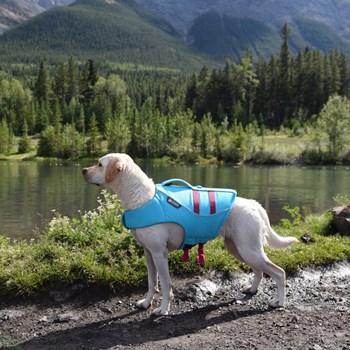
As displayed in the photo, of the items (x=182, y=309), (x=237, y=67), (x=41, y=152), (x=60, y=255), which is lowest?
(x=41, y=152)

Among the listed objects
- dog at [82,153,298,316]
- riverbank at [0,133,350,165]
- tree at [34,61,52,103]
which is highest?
tree at [34,61,52,103]

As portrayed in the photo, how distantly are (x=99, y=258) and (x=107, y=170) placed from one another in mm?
2222

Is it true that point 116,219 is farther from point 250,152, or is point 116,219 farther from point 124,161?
point 250,152

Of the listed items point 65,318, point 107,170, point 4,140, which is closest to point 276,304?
point 65,318

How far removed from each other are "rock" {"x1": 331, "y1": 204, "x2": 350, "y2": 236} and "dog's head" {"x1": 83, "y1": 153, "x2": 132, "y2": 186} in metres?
7.01

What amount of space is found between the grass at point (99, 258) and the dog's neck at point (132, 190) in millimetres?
1549

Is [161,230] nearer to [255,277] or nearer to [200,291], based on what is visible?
[200,291]

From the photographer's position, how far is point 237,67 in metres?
149

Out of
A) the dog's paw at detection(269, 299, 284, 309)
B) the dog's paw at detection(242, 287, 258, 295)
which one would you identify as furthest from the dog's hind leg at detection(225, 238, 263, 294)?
the dog's paw at detection(269, 299, 284, 309)

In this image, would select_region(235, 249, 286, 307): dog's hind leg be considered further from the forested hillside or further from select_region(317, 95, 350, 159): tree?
select_region(317, 95, 350, 159): tree

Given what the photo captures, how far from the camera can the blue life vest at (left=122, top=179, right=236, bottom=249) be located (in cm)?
730

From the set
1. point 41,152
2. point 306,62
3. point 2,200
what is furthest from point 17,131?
point 2,200

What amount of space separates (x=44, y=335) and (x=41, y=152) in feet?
377

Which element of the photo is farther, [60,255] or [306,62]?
[306,62]
